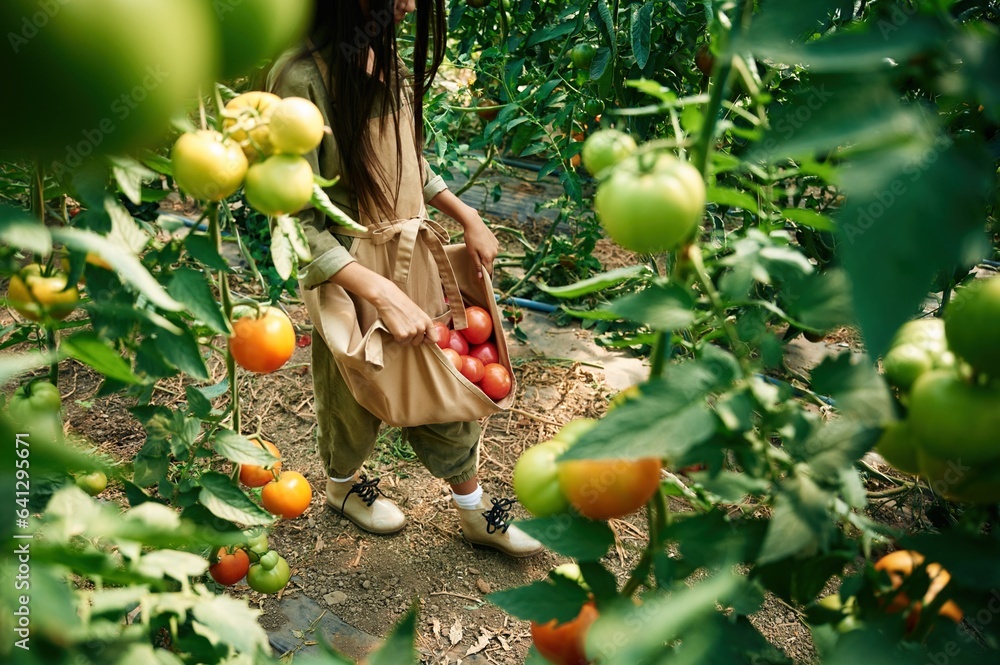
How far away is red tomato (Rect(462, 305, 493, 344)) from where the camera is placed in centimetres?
174

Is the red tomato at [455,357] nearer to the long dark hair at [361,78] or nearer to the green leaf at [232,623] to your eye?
the long dark hair at [361,78]

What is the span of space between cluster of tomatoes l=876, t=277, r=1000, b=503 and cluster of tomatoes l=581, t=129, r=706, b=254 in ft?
0.52

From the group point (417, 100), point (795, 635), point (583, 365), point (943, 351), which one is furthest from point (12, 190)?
point (583, 365)

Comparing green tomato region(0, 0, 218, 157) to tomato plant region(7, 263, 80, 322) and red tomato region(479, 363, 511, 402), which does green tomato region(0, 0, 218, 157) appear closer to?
tomato plant region(7, 263, 80, 322)

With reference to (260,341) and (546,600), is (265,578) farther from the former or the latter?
(546,600)

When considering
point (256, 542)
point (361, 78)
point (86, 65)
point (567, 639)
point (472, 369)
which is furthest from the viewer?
point (472, 369)

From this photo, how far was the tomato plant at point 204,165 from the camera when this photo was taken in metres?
0.61

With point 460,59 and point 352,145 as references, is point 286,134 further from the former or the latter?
point 460,59

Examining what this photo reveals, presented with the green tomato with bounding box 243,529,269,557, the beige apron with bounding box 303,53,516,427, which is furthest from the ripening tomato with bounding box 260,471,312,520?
the beige apron with bounding box 303,53,516,427

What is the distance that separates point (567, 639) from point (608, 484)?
0.64 ft

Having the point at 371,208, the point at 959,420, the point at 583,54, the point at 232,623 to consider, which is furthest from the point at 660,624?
the point at 583,54

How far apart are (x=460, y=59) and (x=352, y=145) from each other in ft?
3.88

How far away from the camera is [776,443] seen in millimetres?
2219

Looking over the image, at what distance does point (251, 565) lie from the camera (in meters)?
1.23
